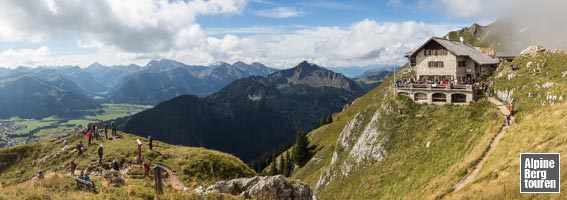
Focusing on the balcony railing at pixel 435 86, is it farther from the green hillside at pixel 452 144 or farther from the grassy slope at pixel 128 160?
the grassy slope at pixel 128 160

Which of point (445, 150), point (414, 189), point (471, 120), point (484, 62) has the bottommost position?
point (414, 189)

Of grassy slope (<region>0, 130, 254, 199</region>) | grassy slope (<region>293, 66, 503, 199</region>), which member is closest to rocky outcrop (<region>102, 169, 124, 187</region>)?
grassy slope (<region>0, 130, 254, 199</region>)

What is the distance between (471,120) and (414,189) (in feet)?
50.8

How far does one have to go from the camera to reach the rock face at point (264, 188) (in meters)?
25.9

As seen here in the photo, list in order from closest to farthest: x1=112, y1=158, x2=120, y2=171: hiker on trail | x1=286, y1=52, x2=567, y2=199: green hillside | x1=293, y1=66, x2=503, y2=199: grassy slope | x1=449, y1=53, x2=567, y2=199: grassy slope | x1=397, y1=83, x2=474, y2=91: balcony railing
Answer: x1=449, y1=53, x2=567, y2=199: grassy slope < x1=286, y1=52, x2=567, y2=199: green hillside < x1=112, y1=158, x2=120, y2=171: hiker on trail < x1=293, y1=66, x2=503, y2=199: grassy slope < x1=397, y1=83, x2=474, y2=91: balcony railing

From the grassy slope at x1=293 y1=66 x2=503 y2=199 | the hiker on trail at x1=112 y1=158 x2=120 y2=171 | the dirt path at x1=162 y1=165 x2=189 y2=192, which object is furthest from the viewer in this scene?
the grassy slope at x1=293 y1=66 x2=503 y2=199

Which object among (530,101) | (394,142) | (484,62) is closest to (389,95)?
(394,142)

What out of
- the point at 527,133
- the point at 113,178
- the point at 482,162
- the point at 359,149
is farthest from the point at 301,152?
the point at 113,178

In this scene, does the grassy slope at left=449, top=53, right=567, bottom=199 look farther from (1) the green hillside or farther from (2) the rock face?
(2) the rock face

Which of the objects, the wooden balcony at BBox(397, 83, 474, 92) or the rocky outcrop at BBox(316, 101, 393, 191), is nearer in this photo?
the wooden balcony at BBox(397, 83, 474, 92)

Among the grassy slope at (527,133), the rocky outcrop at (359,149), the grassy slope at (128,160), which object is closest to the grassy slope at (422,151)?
the rocky outcrop at (359,149)

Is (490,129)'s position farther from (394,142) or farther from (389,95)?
(389,95)

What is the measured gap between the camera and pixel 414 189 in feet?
134

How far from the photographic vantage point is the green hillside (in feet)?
108
